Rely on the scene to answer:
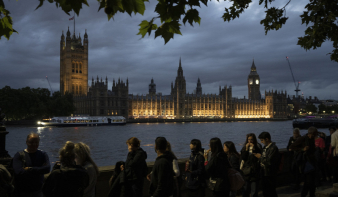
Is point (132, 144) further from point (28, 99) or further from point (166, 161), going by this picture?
point (28, 99)

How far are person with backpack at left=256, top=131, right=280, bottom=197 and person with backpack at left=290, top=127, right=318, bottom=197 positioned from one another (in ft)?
2.65

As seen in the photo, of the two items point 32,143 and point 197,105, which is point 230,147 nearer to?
point 32,143

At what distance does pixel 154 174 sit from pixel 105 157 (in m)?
18.7

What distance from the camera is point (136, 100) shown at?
92.2 m

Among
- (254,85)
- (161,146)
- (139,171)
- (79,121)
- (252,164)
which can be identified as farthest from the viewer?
(254,85)

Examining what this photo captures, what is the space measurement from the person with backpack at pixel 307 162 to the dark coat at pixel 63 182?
4.19 m

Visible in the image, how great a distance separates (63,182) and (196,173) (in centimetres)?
201

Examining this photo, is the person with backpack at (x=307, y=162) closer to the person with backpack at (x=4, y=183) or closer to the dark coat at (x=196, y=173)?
the dark coat at (x=196, y=173)

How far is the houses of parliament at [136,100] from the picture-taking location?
8362cm

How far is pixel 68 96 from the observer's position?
69.7 m

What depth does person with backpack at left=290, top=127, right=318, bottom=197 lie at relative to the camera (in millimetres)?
5734

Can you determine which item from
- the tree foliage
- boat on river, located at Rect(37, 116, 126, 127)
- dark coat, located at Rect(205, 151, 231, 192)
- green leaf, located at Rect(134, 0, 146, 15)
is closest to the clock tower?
boat on river, located at Rect(37, 116, 126, 127)

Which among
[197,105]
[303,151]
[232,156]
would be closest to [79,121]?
[197,105]

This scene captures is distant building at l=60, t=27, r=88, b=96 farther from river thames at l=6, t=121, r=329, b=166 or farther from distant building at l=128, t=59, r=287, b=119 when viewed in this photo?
river thames at l=6, t=121, r=329, b=166
